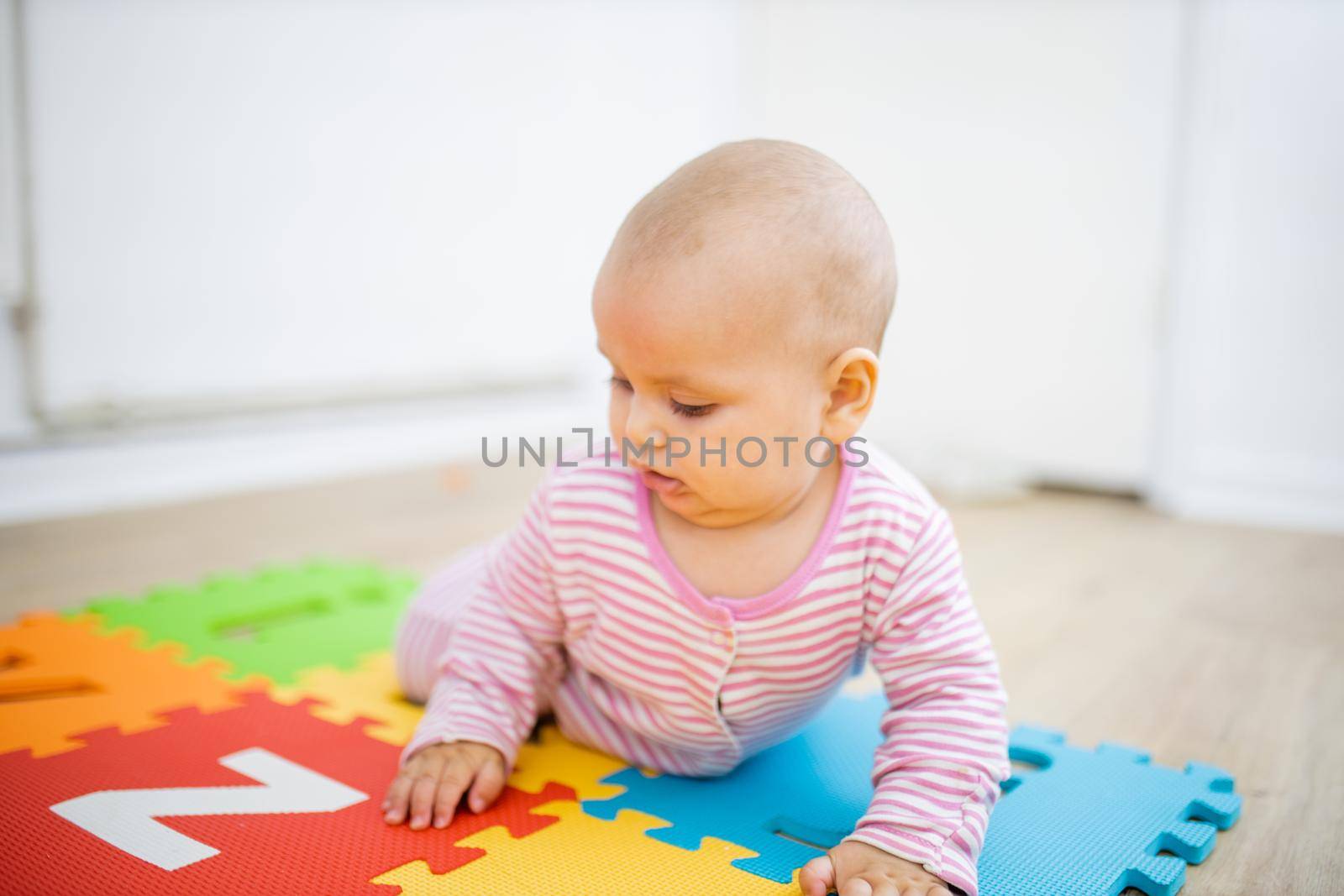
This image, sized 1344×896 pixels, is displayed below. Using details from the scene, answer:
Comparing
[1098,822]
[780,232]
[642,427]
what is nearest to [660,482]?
[642,427]

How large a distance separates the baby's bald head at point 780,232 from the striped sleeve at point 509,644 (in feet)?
0.90

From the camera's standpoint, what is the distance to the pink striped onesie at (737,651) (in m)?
0.78

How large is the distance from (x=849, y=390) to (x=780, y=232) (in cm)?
14

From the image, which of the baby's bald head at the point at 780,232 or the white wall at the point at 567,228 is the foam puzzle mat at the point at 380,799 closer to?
the baby's bald head at the point at 780,232

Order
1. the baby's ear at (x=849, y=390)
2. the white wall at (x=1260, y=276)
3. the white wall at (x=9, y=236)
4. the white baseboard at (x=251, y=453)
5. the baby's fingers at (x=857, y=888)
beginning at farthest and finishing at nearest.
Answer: the white wall at (x=1260, y=276) < the white baseboard at (x=251, y=453) < the white wall at (x=9, y=236) < the baby's ear at (x=849, y=390) < the baby's fingers at (x=857, y=888)

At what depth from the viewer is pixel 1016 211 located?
8.66ft

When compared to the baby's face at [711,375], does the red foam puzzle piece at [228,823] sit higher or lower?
lower

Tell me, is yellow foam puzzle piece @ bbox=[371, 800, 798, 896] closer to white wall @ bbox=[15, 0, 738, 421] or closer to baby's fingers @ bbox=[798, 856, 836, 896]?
baby's fingers @ bbox=[798, 856, 836, 896]

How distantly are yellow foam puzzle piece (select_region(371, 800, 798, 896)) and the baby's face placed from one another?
0.84 feet

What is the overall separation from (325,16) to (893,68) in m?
1.45

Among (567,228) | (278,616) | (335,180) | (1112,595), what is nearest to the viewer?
(278,616)

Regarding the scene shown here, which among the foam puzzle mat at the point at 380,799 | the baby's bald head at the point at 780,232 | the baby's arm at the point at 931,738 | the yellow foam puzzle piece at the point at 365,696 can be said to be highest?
the baby's bald head at the point at 780,232

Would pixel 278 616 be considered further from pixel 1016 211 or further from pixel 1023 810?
pixel 1016 211

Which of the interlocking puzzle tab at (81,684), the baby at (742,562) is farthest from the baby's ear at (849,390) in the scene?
the interlocking puzzle tab at (81,684)
